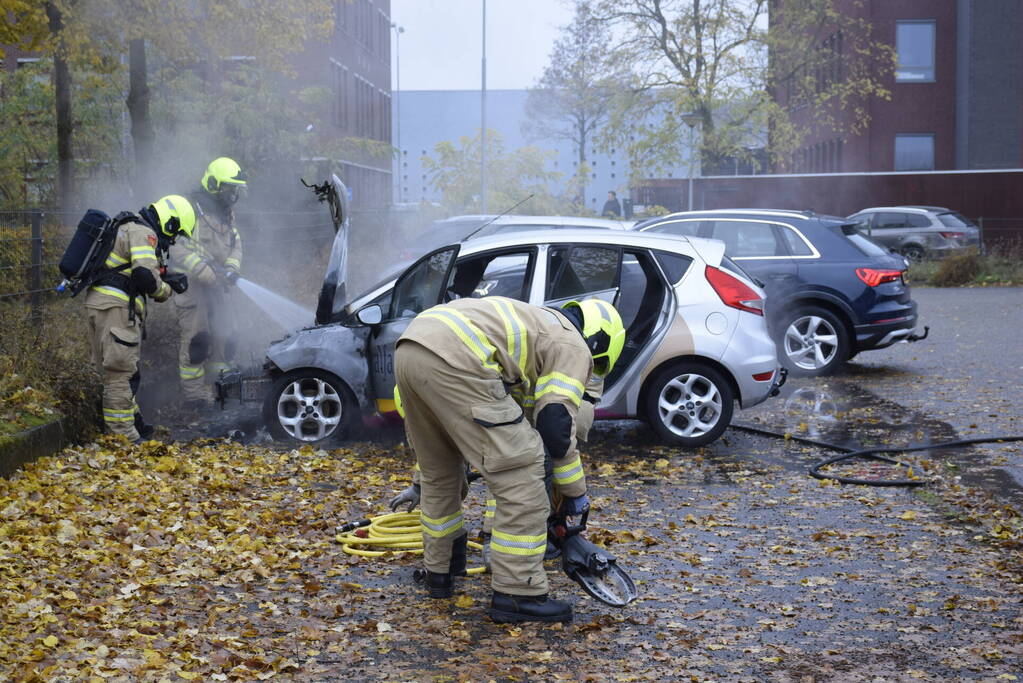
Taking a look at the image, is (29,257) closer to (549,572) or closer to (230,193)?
(230,193)

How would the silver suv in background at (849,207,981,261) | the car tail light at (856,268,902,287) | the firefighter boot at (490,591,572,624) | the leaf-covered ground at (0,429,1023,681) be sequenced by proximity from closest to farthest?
the leaf-covered ground at (0,429,1023,681), the firefighter boot at (490,591,572,624), the car tail light at (856,268,902,287), the silver suv in background at (849,207,981,261)

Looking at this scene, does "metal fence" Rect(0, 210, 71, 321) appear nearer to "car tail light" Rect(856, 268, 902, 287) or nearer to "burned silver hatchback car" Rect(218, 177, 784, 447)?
"burned silver hatchback car" Rect(218, 177, 784, 447)

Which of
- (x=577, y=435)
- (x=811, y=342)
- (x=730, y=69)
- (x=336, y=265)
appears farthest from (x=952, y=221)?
(x=577, y=435)

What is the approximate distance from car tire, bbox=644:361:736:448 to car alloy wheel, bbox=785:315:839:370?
157 inches

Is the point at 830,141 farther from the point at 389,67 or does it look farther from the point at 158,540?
the point at 158,540

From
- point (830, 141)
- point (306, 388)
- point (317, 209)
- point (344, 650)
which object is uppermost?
point (830, 141)

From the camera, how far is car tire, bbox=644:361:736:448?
889 cm

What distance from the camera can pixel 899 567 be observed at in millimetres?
6117

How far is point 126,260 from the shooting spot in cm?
921

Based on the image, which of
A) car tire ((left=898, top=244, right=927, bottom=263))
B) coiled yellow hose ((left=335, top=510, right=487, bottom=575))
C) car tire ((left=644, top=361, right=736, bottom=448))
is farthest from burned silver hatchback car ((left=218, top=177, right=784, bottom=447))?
car tire ((left=898, top=244, right=927, bottom=263))

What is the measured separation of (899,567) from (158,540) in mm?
3947

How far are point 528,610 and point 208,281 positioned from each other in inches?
268

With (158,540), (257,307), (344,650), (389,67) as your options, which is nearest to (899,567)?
(344,650)

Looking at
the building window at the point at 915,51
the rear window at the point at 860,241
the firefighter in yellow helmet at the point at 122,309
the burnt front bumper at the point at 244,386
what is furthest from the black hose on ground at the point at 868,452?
the building window at the point at 915,51
